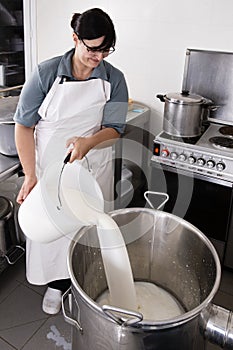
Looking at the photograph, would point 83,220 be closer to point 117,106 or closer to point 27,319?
point 117,106

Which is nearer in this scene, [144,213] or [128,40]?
[144,213]

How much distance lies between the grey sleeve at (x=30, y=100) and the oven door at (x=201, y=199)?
814mm

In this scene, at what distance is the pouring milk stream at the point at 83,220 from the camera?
1038 millimetres

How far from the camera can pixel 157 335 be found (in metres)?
0.80

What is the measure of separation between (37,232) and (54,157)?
1.30 ft

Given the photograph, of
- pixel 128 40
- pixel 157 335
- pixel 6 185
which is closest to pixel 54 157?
pixel 6 185

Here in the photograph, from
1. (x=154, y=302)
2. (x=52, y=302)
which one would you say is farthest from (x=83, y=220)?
(x=52, y=302)

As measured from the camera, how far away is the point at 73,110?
4.35ft

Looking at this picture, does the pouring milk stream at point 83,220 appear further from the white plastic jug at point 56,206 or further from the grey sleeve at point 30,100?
the grey sleeve at point 30,100

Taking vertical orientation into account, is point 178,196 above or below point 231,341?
below

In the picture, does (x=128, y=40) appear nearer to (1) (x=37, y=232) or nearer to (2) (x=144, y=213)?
(2) (x=144, y=213)

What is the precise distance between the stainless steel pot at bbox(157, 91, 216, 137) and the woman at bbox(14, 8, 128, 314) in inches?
18.7

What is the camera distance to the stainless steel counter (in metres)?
1.35

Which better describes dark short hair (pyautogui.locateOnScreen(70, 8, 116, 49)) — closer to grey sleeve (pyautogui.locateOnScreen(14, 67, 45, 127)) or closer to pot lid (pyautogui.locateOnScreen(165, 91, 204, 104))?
grey sleeve (pyautogui.locateOnScreen(14, 67, 45, 127))
